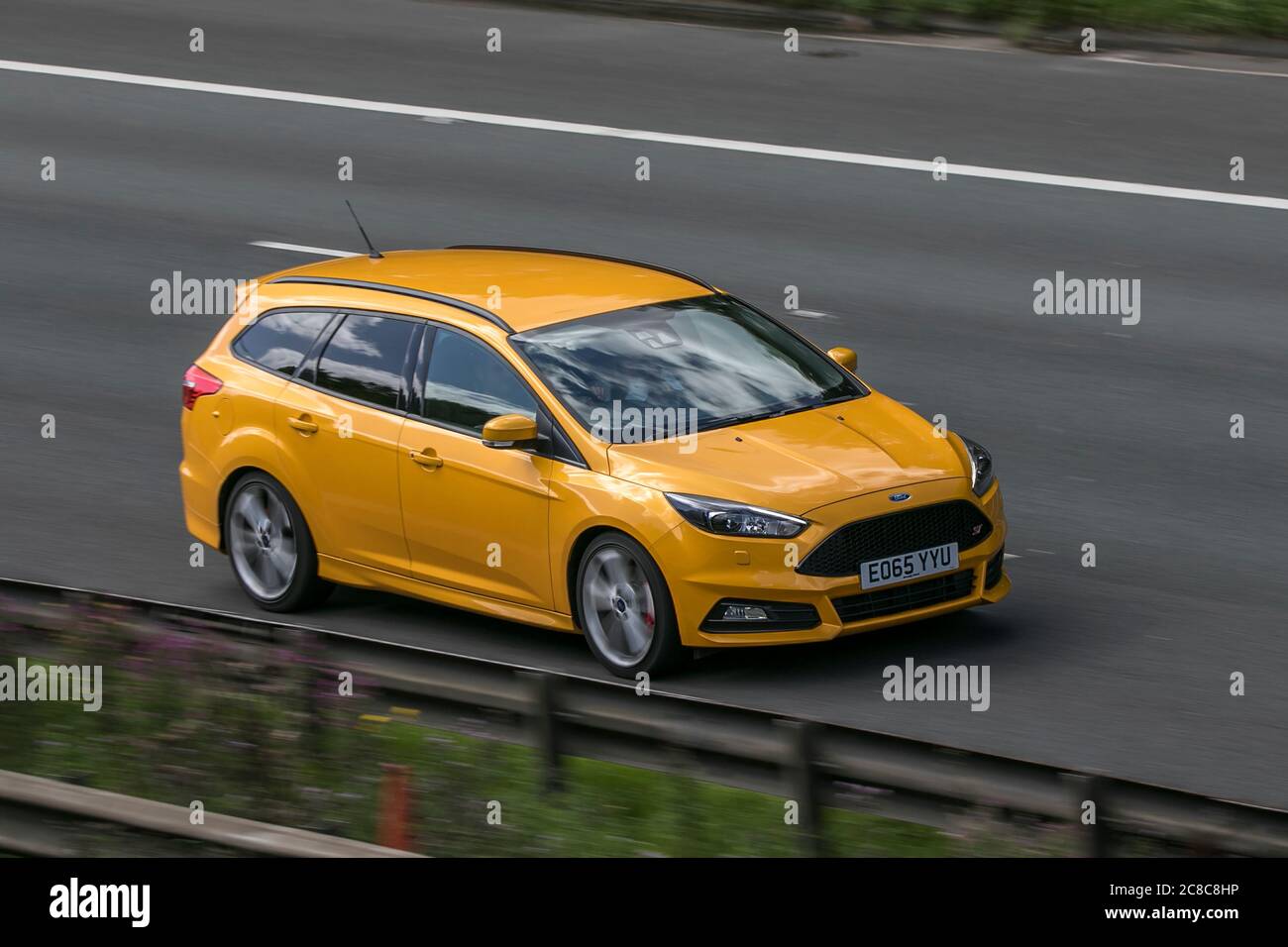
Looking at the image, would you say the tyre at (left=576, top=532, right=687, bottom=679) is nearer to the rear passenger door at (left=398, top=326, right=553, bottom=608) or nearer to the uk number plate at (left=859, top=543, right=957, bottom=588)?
the rear passenger door at (left=398, top=326, right=553, bottom=608)

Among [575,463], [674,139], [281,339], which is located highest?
[674,139]

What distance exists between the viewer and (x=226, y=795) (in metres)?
8.00

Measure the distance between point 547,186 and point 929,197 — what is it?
10.9 feet

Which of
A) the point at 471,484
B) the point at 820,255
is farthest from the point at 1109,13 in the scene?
the point at 471,484

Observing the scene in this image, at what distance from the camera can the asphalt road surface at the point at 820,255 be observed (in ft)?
33.2

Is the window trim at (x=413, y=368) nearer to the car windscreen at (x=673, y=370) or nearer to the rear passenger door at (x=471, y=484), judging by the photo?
the rear passenger door at (x=471, y=484)

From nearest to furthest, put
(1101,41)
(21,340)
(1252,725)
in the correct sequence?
(1252,725) → (21,340) → (1101,41)

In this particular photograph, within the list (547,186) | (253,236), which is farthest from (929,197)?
(253,236)

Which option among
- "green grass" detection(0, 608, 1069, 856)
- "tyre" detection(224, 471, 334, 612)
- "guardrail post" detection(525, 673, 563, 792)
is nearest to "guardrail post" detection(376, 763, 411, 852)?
"green grass" detection(0, 608, 1069, 856)

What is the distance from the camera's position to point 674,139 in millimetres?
19703

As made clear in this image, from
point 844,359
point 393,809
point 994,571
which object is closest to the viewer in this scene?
point 393,809

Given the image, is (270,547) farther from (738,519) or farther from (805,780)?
(805,780)

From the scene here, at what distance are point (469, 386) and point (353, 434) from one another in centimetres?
70
